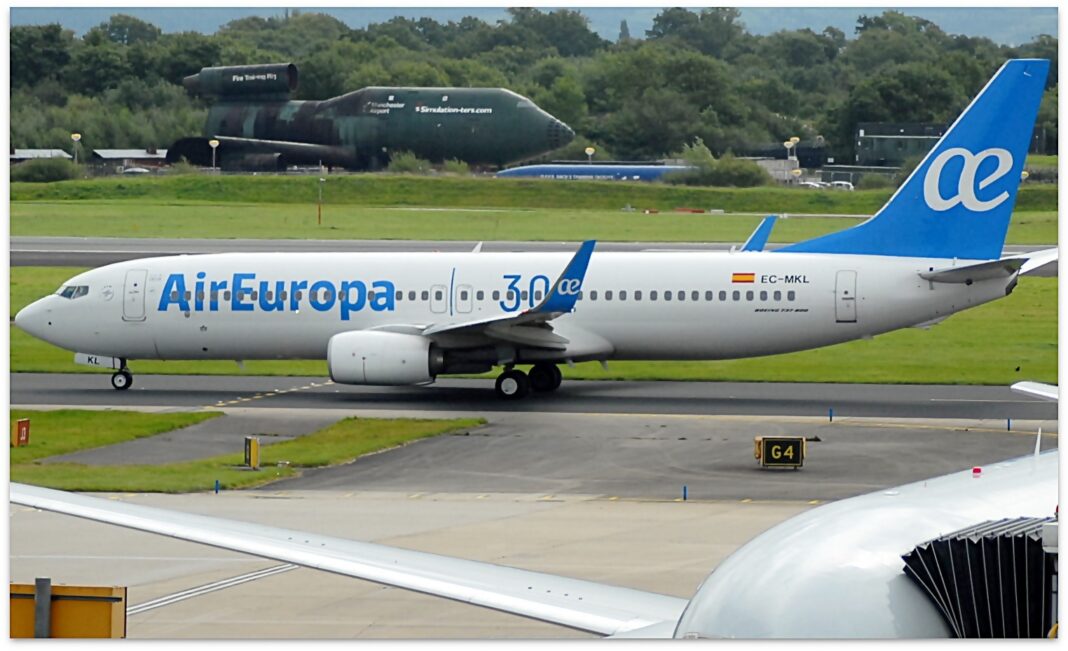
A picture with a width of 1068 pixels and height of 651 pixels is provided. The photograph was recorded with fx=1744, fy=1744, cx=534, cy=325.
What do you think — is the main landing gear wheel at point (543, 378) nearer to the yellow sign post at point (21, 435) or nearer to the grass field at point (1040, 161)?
the yellow sign post at point (21, 435)

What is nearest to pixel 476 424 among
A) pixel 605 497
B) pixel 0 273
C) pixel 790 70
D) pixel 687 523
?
pixel 605 497

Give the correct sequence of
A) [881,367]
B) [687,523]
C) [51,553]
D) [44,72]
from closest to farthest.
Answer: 1. [51,553]
2. [687,523]
3. [881,367]
4. [44,72]

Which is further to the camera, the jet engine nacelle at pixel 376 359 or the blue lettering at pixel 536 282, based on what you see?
the blue lettering at pixel 536 282

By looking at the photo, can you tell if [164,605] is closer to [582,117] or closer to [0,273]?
[0,273]

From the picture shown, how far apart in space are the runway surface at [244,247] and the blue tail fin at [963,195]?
93.6 feet

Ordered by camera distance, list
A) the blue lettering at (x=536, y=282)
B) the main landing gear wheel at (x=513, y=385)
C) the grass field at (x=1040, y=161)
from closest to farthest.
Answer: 1. the main landing gear wheel at (x=513, y=385)
2. the blue lettering at (x=536, y=282)
3. the grass field at (x=1040, y=161)

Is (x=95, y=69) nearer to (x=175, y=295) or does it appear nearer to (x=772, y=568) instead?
(x=175, y=295)

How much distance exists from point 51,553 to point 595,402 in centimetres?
1784

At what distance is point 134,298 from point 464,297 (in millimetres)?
7765

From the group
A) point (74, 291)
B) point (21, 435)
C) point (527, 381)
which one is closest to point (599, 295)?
point (527, 381)

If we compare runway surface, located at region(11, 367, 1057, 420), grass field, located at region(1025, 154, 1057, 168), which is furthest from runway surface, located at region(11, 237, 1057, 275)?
runway surface, located at region(11, 367, 1057, 420)

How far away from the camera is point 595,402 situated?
39000 millimetres

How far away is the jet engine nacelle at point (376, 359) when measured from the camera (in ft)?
124

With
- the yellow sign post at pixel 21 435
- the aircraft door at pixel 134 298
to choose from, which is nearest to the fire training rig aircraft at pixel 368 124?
the aircraft door at pixel 134 298
